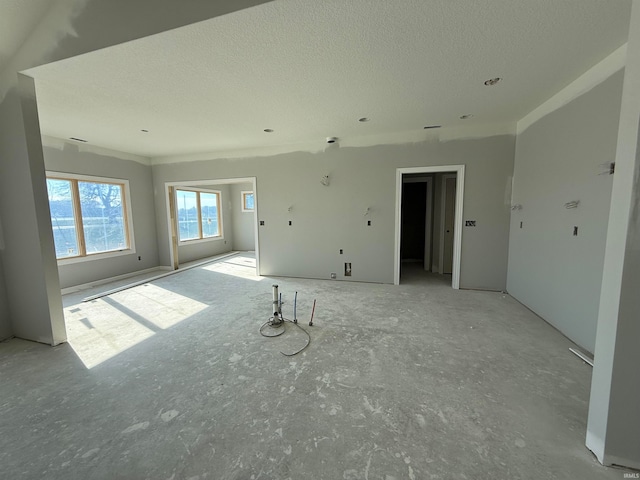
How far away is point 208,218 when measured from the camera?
7.34m

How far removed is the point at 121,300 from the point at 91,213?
211cm

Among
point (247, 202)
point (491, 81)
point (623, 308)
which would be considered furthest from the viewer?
point (247, 202)

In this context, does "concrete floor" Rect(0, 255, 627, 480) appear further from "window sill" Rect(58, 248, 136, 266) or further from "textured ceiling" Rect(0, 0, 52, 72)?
"textured ceiling" Rect(0, 0, 52, 72)

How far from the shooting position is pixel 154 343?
2.52 m

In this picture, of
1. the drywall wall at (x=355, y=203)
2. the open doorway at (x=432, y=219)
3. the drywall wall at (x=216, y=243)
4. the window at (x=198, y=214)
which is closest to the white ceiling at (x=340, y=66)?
the drywall wall at (x=355, y=203)

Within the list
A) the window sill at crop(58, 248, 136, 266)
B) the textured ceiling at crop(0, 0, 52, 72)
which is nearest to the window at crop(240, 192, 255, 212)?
the window sill at crop(58, 248, 136, 266)

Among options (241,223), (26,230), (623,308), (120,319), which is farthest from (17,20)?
(241,223)

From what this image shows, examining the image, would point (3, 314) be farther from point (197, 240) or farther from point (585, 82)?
point (585, 82)

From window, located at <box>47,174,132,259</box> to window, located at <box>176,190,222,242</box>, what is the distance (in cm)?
132

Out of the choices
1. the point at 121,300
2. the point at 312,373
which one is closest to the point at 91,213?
the point at 121,300

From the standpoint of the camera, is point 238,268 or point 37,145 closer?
point 37,145

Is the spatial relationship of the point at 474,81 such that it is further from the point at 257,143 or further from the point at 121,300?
the point at 121,300

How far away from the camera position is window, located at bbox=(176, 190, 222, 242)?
6539 mm

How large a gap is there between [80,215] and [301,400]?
5257mm
